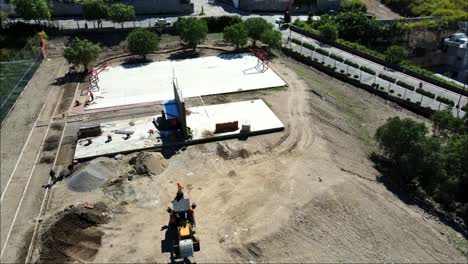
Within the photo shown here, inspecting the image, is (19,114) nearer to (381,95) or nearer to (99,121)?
(99,121)

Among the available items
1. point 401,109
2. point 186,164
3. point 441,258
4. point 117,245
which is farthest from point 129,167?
point 401,109

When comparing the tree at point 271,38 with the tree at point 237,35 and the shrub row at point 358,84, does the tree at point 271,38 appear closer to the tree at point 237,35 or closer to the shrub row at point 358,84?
the tree at point 237,35

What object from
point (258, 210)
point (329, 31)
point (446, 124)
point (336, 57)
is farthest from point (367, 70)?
point (258, 210)

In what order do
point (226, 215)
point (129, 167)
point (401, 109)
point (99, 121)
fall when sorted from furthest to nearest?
point (401, 109), point (99, 121), point (129, 167), point (226, 215)

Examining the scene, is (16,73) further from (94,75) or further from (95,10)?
(95,10)

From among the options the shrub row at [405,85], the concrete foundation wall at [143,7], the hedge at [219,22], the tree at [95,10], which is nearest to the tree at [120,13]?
the tree at [95,10]

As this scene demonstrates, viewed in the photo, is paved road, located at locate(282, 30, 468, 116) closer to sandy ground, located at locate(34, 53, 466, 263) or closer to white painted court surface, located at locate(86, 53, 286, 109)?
white painted court surface, located at locate(86, 53, 286, 109)
